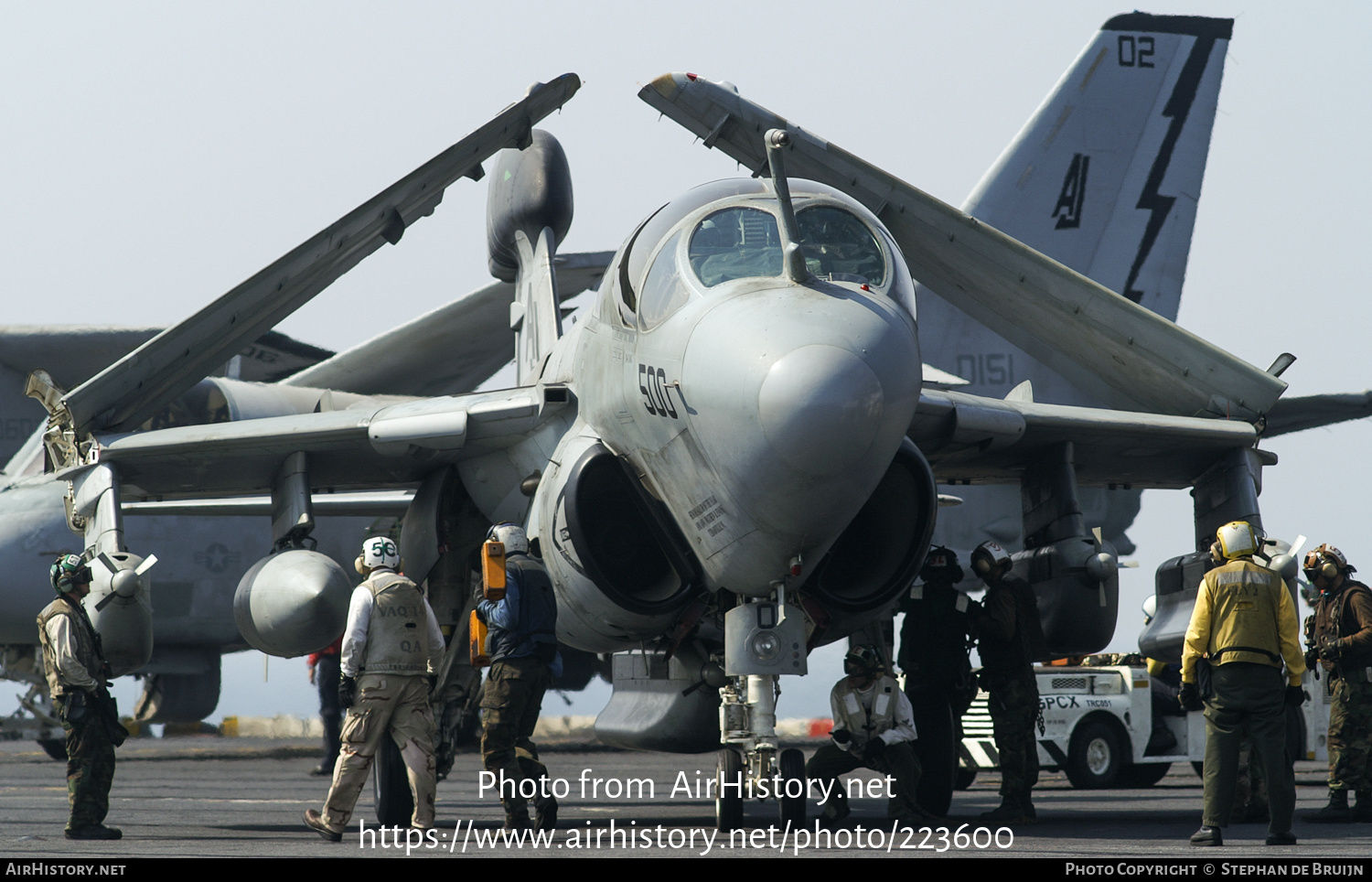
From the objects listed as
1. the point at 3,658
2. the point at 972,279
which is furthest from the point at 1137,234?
the point at 3,658

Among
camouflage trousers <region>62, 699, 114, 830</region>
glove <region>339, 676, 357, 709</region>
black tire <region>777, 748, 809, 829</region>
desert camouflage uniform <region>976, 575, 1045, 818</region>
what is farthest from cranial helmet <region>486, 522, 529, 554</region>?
desert camouflage uniform <region>976, 575, 1045, 818</region>

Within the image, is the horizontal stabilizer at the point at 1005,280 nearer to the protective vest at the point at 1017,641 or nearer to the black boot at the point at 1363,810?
the protective vest at the point at 1017,641

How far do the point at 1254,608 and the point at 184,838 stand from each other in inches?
245

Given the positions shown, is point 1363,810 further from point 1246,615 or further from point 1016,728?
point 1246,615

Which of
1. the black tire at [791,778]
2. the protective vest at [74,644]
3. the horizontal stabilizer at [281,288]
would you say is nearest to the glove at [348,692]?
the protective vest at [74,644]

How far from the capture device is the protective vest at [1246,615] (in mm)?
7398

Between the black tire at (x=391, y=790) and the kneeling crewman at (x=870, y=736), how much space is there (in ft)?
9.00

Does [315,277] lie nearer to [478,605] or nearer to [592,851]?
[478,605]

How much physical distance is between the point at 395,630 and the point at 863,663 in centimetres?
300

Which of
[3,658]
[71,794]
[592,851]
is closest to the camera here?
[592,851]

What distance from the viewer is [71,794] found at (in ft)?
27.6

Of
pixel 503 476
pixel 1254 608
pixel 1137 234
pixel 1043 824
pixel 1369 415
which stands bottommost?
pixel 1043 824

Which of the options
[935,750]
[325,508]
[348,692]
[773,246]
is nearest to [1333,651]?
[935,750]

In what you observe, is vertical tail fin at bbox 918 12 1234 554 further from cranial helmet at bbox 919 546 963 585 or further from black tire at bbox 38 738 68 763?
black tire at bbox 38 738 68 763
